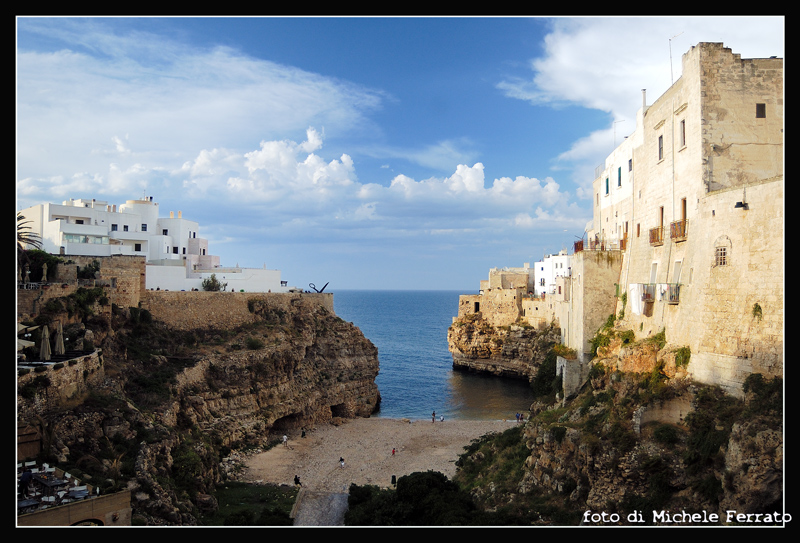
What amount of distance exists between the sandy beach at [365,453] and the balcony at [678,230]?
1477 centimetres

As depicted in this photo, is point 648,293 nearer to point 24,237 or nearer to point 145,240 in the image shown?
point 24,237

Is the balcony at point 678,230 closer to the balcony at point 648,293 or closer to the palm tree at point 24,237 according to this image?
the balcony at point 648,293

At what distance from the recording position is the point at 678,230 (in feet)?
67.1

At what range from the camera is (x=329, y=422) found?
3922 centimetres

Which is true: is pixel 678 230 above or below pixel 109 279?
above

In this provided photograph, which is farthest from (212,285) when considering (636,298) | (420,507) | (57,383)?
(636,298)

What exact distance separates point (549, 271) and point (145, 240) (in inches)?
1731

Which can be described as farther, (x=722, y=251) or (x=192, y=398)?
(x=192, y=398)

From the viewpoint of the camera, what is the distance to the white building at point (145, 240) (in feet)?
131

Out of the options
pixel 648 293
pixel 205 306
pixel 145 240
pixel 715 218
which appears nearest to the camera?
pixel 715 218

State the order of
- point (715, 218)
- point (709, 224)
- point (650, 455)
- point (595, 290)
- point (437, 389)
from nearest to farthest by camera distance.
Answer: point (650, 455) < point (715, 218) < point (709, 224) < point (595, 290) < point (437, 389)

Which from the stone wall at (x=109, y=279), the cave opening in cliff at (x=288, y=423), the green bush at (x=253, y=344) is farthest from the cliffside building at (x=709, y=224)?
the stone wall at (x=109, y=279)

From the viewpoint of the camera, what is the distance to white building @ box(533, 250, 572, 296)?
204ft

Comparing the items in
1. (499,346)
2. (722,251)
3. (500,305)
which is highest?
(722,251)
